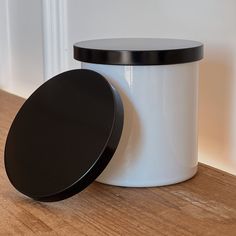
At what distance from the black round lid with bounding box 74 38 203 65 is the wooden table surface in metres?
0.15

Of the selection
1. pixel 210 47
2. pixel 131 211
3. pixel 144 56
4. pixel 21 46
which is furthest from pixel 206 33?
pixel 21 46

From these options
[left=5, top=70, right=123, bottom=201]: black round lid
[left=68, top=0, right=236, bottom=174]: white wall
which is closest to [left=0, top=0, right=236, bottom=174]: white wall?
[left=68, top=0, right=236, bottom=174]: white wall

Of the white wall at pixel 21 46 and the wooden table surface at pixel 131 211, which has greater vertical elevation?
the white wall at pixel 21 46

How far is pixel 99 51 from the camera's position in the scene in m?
0.56

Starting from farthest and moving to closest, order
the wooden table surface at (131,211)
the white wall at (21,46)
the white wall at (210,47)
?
the white wall at (21,46) < the white wall at (210,47) < the wooden table surface at (131,211)

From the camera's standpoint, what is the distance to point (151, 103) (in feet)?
1.86

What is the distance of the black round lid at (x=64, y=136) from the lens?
1.72ft

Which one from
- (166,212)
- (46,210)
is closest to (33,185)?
(46,210)

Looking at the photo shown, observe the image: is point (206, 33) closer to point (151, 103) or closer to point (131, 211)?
point (151, 103)

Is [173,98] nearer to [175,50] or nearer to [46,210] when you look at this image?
[175,50]

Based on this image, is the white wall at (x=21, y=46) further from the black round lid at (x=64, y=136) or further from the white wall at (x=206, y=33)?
the black round lid at (x=64, y=136)

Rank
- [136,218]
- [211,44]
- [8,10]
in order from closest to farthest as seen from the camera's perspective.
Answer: [136,218], [211,44], [8,10]

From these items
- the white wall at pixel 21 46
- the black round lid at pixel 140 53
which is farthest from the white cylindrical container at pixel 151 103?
the white wall at pixel 21 46

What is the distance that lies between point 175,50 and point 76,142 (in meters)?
0.14
